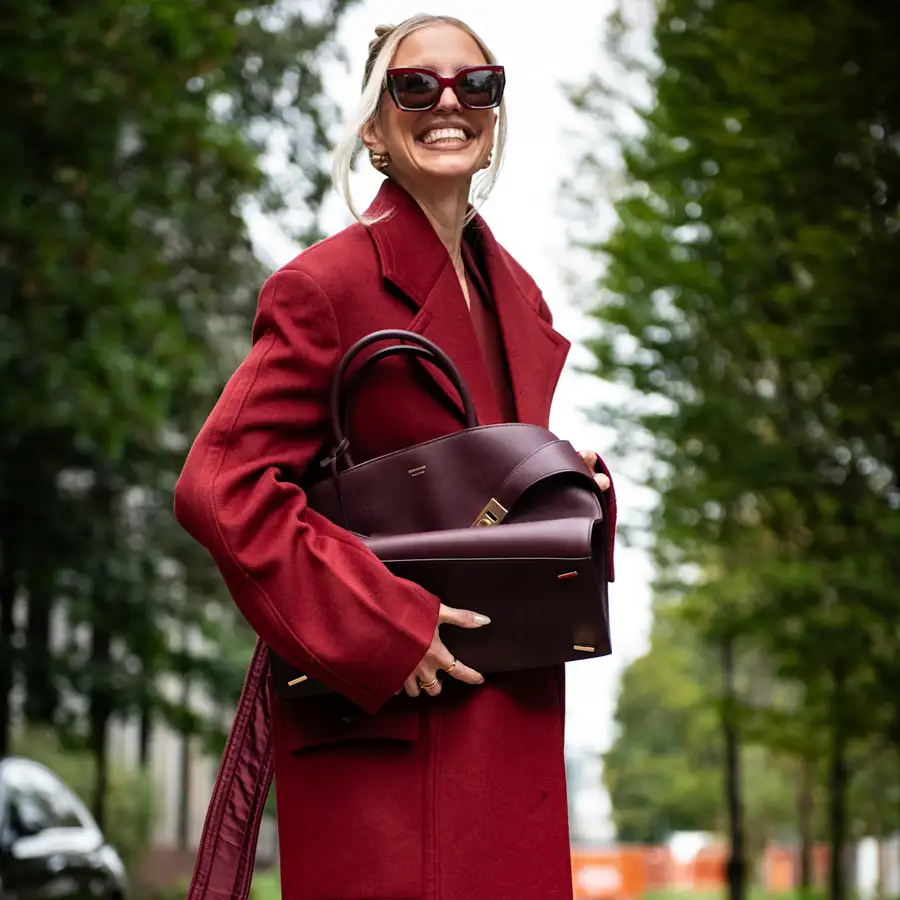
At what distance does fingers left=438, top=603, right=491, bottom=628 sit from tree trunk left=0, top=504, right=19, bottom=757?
17.5 meters

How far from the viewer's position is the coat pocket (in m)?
2.66

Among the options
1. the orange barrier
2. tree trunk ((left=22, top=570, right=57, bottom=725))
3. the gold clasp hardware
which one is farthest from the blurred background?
the gold clasp hardware

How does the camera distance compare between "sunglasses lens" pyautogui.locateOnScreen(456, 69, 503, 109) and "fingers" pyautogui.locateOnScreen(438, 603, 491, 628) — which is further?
"sunglasses lens" pyautogui.locateOnScreen(456, 69, 503, 109)

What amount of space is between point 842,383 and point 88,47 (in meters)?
5.34

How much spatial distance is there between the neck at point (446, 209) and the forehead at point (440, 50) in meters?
0.20

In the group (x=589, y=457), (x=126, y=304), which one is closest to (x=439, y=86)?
(x=589, y=457)

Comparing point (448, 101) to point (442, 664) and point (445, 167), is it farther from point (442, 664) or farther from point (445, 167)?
point (442, 664)

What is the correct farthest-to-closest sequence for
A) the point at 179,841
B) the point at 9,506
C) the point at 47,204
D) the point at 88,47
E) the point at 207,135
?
1. the point at 179,841
2. the point at 9,506
3. the point at 207,135
4. the point at 47,204
5. the point at 88,47

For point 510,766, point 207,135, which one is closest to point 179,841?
point 207,135

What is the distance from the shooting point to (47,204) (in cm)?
1238

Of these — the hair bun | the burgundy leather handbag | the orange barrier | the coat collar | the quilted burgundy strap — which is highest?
the hair bun

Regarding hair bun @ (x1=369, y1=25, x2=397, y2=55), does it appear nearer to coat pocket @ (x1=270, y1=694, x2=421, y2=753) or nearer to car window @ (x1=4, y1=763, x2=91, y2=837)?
Result: coat pocket @ (x1=270, y1=694, x2=421, y2=753)

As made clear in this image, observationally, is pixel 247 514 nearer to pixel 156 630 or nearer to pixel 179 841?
pixel 156 630

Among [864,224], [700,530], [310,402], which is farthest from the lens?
[700,530]
